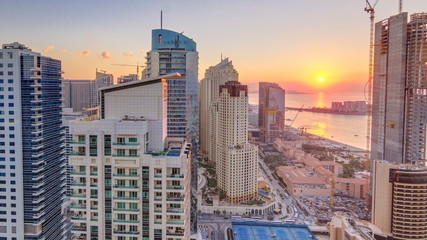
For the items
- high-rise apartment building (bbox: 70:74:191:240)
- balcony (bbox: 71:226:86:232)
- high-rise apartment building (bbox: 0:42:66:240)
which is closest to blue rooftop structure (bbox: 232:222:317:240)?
high-rise apartment building (bbox: 0:42:66:240)

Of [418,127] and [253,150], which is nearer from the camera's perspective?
[418,127]

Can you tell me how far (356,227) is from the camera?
9.80 metres

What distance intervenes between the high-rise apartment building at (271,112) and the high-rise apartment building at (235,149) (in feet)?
45.4

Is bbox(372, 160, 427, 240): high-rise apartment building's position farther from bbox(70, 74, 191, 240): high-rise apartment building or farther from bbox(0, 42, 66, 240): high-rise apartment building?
bbox(0, 42, 66, 240): high-rise apartment building

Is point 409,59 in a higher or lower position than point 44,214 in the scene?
higher

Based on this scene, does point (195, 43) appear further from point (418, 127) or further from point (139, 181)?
point (418, 127)

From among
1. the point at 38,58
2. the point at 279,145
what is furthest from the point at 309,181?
the point at 38,58

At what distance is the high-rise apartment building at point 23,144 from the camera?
787 cm

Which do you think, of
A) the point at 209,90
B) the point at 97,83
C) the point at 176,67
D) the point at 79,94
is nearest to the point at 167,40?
the point at 176,67

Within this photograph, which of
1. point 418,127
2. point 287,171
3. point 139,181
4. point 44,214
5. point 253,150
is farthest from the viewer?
point 287,171

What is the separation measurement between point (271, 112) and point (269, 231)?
769 inches

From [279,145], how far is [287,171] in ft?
25.7

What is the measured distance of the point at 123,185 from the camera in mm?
4535

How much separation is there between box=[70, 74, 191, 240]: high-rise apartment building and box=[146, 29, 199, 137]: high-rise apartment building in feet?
16.7
